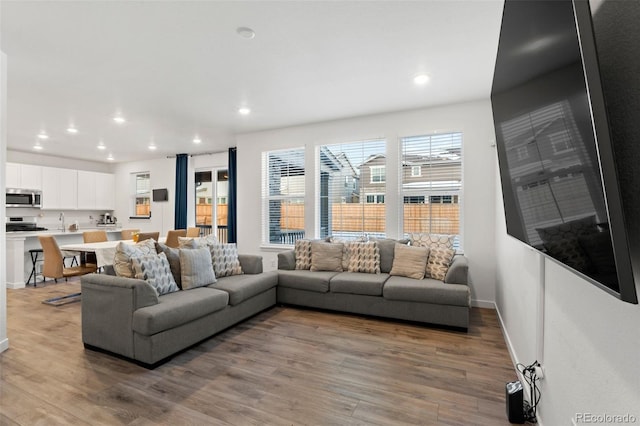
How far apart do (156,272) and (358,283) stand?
7.32 feet

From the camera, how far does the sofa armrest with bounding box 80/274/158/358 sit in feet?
8.58

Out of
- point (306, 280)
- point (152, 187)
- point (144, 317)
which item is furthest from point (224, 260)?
point (152, 187)

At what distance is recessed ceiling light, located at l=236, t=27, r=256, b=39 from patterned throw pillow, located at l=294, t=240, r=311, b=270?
283 centimetres

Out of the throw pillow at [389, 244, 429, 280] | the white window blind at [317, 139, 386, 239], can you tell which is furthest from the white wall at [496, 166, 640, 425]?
the white window blind at [317, 139, 386, 239]

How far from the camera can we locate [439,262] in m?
3.76

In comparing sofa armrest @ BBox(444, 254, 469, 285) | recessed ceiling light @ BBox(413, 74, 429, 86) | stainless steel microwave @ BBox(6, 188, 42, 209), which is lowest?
sofa armrest @ BBox(444, 254, 469, 285)

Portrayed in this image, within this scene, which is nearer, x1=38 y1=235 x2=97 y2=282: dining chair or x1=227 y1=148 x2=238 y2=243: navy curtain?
x1=38 y1=235 x2=97 y2=282: dining chair

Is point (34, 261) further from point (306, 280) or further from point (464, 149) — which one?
point (464, 149)

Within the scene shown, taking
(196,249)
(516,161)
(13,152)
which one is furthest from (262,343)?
(13,152)

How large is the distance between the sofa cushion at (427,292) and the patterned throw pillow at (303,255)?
4.21 ft

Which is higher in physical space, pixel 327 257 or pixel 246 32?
pixel 246 32

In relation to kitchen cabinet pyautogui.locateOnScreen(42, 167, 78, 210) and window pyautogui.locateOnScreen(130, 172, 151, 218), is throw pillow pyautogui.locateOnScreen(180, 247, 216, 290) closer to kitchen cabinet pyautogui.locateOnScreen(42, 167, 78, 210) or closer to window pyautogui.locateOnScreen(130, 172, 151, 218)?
window pyautogui.locateOnScreen(130, 172, 151, 218)

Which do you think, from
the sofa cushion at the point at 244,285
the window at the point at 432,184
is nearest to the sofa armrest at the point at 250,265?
the sofa cushion at the point at 244,285

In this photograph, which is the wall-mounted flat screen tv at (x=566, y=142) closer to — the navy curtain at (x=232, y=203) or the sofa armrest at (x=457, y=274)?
the sofa armrest at (x=457, y=274)
